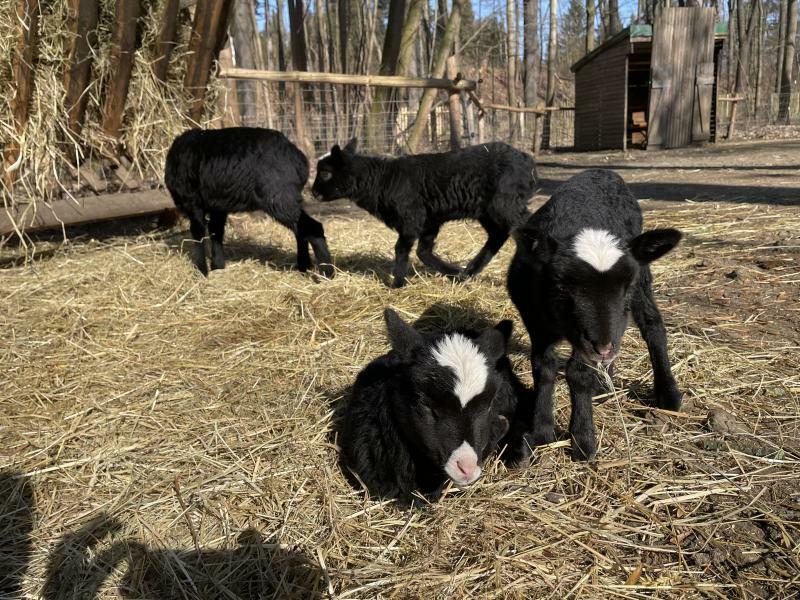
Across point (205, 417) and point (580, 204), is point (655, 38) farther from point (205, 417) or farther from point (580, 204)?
point (205, 417)

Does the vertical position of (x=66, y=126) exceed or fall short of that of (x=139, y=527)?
it exceeds it

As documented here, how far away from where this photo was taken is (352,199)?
6895 millimetres

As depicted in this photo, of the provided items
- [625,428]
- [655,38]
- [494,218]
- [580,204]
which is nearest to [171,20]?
[494,218]

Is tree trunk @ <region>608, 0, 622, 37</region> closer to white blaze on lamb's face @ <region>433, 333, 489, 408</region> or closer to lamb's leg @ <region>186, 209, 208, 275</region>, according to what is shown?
lamb's leg @ <region>186, 209, 208, 275</region>

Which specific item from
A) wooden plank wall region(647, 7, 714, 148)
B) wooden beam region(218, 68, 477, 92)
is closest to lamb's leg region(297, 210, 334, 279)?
wooden beam region(218, 68, 477, 92)

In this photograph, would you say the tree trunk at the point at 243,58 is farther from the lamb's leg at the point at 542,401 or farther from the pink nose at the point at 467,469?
the pink nose at the point at 467,469

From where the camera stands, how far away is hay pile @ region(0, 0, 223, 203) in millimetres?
6113

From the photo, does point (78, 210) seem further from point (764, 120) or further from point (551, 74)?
point (764, 120)

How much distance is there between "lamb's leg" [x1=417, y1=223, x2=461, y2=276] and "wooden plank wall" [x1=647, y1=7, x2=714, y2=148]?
15.3 meters

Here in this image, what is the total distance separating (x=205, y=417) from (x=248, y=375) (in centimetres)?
57

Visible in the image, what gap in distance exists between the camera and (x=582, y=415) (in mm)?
3119

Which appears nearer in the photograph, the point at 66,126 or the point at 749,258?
the point at 749,258

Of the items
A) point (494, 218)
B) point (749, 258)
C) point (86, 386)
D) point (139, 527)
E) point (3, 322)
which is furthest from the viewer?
point (494, 218)

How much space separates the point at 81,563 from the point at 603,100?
21705mm
